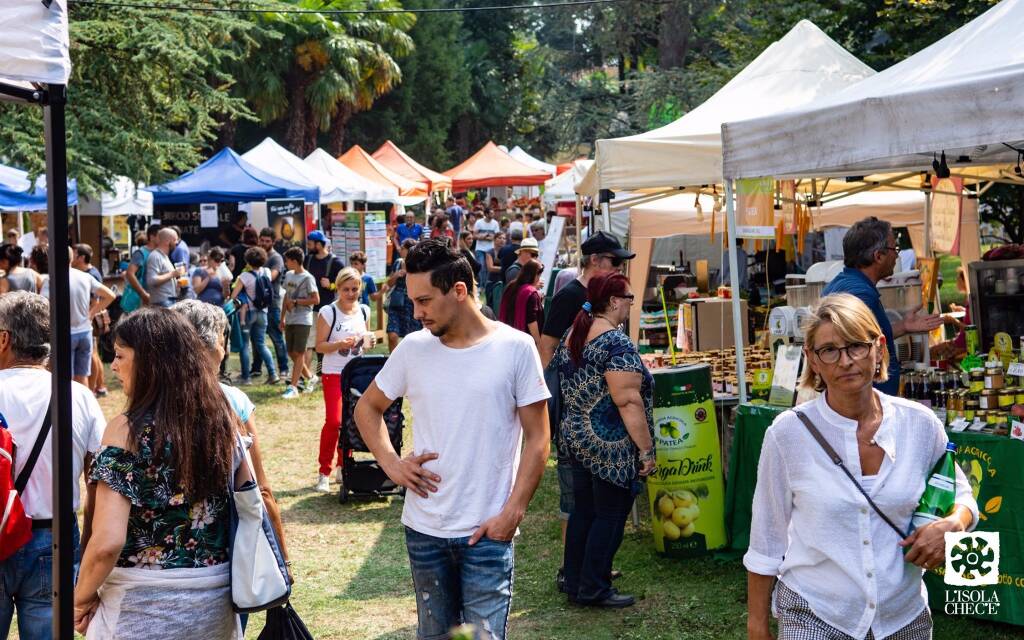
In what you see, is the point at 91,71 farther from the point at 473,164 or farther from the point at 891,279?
the point at 473,164

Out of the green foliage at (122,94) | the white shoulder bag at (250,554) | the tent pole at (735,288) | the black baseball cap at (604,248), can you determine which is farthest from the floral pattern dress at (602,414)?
the green foliage at (122,94)

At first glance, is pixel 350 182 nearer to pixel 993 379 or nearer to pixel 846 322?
pixel 993 379

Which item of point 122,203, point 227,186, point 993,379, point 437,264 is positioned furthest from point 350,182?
point 437,264

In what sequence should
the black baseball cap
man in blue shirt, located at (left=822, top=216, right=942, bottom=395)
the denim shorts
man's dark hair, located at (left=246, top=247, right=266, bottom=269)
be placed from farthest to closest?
1. man's dark hair, located at (left=246, top=247, right=266, bottom=269)
2. the denim shorts
3. the black baseball cap
4. man in blue shirt, located at (left=822, top=216, right=942, bottom=395)

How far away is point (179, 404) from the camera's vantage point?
3178mm

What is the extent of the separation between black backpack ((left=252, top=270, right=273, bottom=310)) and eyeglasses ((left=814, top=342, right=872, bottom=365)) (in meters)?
11.9

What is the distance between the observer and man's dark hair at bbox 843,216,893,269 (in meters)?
5.44

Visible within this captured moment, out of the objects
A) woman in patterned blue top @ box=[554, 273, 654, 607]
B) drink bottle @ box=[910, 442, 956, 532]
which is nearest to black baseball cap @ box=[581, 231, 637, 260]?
woman in patterned blue top @ box=[554, 273, 654, 607]

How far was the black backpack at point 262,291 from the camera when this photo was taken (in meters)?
14.1

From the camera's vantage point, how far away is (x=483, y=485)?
363 centimetres

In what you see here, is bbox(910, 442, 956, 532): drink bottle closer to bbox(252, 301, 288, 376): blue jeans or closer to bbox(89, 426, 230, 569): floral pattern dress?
bbox(89, 426, 230, 569): floral pattern dress

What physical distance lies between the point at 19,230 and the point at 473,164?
15.9 meters

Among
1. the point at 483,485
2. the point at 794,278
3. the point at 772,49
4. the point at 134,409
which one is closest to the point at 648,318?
the point at 794,278

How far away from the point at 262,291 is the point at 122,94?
11.1 ft
